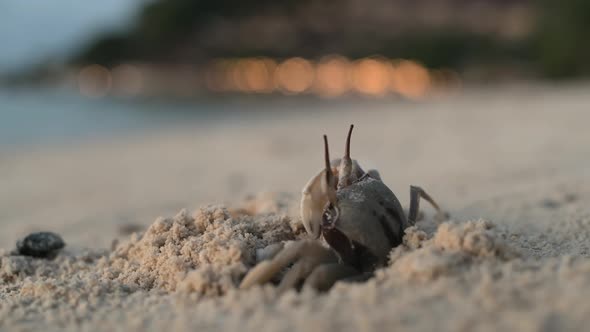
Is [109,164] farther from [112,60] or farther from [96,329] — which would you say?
[112,60]

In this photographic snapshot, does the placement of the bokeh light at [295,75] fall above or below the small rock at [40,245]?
above

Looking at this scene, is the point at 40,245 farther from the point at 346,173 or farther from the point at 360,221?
the point at 360,221

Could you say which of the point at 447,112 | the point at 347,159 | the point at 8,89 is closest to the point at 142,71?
the point at 8,89

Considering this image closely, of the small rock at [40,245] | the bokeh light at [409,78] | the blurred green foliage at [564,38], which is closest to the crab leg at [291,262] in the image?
the small rock at [40,245]

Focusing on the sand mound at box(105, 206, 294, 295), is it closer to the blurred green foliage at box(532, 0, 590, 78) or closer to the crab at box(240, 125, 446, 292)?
the crab at box(240, 125, 446, 292)

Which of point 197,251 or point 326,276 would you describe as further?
point 197,251

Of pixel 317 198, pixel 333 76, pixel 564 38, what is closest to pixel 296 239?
pixel 317 198

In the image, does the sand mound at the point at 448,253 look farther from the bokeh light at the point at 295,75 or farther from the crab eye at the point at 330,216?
the bokeh light at the point at 295,75
